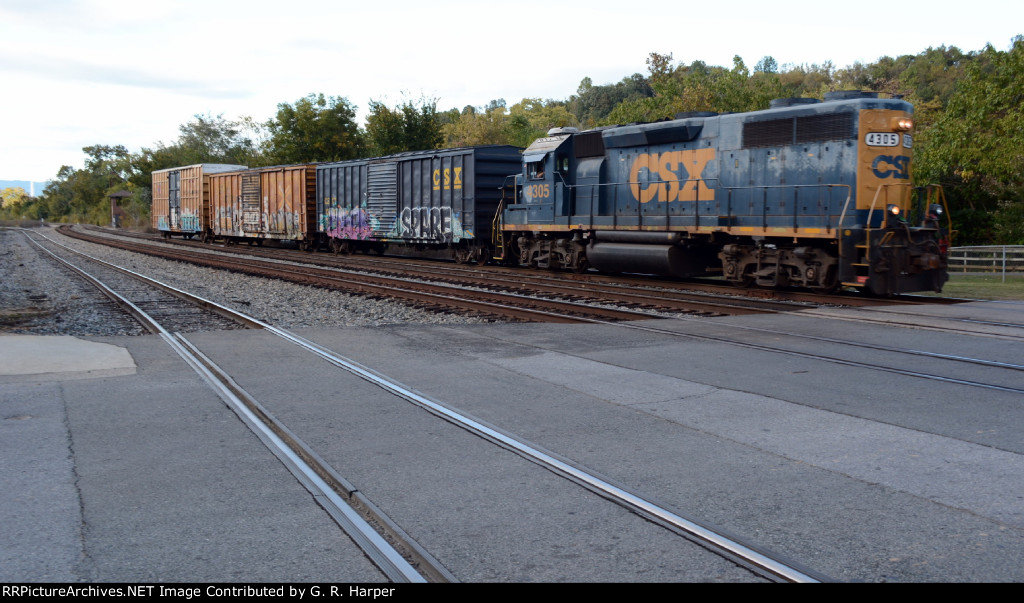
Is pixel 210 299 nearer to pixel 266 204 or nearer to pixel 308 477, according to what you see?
pixel 308 477

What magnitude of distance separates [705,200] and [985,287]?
7.08 metres

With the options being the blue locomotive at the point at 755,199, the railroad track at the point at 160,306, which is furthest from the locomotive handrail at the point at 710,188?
the railroad track at the point at 160,306

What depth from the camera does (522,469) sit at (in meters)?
4.94

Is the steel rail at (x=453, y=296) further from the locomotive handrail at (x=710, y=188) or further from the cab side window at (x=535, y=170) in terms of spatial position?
the cab side window at (x=535, y=170)

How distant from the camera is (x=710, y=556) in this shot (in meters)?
3.60

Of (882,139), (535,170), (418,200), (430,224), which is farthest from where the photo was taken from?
(418,200)

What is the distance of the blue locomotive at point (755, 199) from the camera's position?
14.5 metres

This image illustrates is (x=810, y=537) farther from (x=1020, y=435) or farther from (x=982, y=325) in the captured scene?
(x=982, y=325)

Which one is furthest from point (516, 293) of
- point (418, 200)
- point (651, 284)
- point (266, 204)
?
point (266, 204)

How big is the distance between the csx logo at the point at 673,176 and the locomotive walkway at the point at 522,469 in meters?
9.43

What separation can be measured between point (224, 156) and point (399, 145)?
60722 mm

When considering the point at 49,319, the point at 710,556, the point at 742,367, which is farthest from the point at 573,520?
the point at 49,319

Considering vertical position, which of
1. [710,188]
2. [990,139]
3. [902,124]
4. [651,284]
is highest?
[990,139]

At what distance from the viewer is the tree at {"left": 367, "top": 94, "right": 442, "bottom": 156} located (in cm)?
5344
